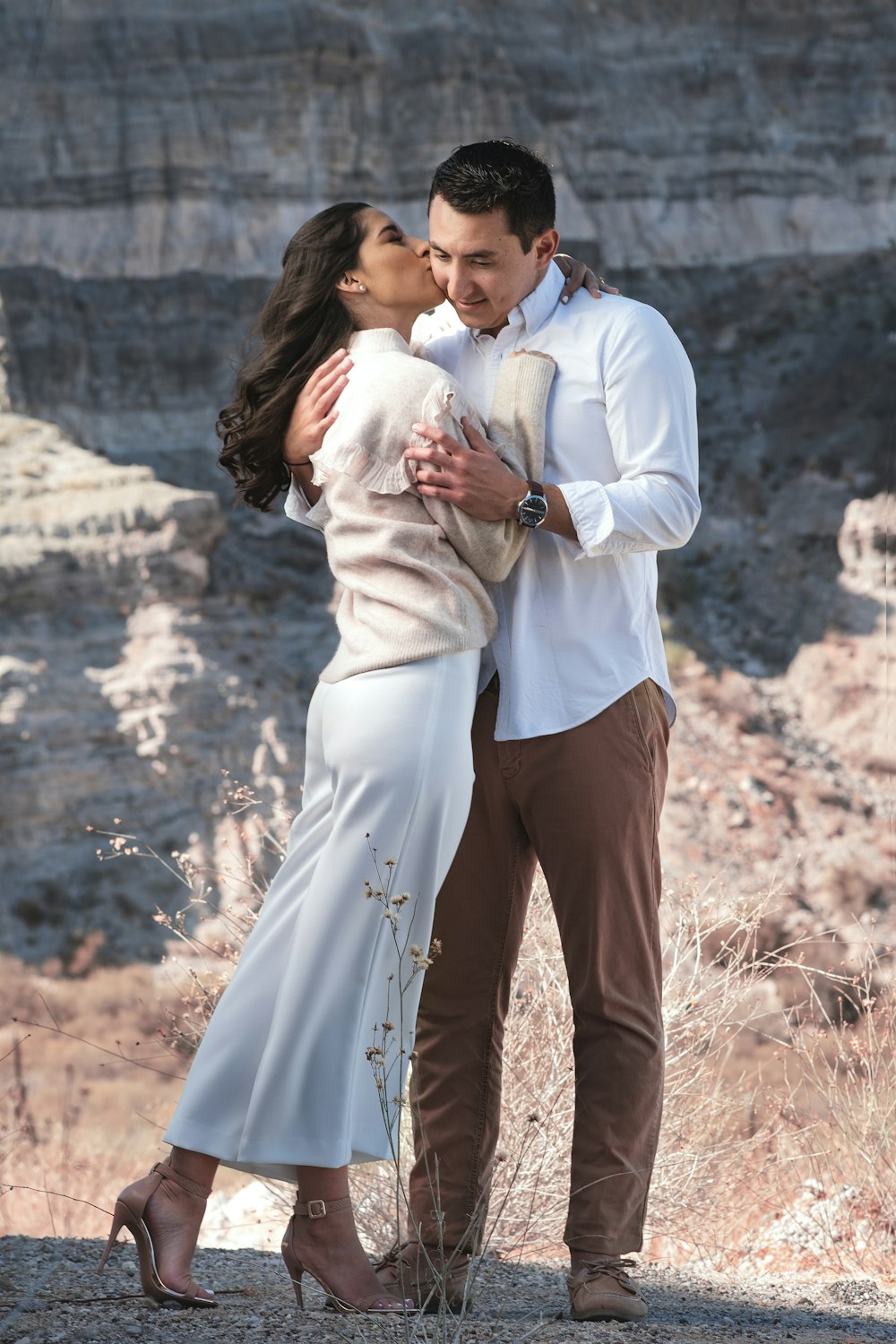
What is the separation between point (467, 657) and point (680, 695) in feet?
37.6

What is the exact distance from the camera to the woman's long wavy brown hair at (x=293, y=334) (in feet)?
8.08

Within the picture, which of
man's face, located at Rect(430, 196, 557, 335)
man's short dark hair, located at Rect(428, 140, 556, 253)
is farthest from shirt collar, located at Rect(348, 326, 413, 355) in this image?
man's short dark hair, located at Rect(428, 140, 556, 253)

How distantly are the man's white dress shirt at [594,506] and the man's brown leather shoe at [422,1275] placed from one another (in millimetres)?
954

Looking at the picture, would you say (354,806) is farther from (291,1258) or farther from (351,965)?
(291,1258)

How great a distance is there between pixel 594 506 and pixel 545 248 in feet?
1.76

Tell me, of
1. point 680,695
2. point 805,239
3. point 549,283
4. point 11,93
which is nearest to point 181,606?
point 680,695

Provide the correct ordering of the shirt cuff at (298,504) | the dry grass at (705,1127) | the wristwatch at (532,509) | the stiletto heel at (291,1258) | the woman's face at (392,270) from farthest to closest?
1. the dry grass at (705,1127)
2. the shirt cuff at (298,504)
3. the woman's face at (392,270)
4. the wristwatch at (532,509)
5. the stiletto heel at (291,1258)

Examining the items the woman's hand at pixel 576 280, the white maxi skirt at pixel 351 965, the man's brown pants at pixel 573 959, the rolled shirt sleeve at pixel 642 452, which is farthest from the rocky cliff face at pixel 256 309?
the white maxi skirt at pixel 351 965

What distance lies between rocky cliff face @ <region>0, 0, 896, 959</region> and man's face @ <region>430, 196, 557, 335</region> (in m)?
9.59

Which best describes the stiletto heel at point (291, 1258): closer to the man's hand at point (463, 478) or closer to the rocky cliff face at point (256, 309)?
the man's hand at point (463, 478)

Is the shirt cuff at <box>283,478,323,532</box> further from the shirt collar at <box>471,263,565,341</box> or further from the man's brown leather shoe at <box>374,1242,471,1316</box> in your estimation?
the man's brown leather shoe at <box>374,1242,471,1316</box>

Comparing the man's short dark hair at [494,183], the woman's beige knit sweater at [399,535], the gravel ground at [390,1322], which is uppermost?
the man's short dark hair at [494,183]

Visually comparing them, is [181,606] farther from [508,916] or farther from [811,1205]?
[508,916]

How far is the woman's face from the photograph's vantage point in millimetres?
2451
